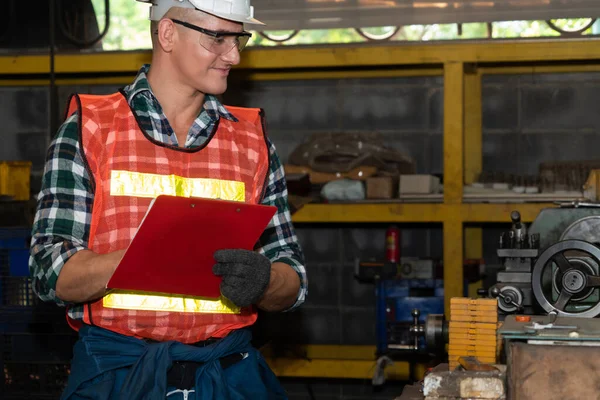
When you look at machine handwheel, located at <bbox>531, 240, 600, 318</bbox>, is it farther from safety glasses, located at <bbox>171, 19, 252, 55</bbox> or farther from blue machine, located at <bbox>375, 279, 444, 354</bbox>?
blue machine, located at <bbox>375, 279, 444, 354</bbox>

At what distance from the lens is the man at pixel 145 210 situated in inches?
64.6

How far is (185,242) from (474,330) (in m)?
0.79

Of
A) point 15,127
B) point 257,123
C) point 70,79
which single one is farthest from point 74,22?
point 257,123

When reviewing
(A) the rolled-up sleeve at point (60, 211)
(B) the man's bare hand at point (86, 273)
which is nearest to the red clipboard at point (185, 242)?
(B) the man's bare hand at point (86, 273)

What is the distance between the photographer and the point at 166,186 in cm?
174

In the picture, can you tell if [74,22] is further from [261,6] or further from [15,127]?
[261,6]

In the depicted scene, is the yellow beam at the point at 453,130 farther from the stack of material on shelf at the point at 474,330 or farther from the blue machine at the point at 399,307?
the stack of material on shelf at the point at 474,330

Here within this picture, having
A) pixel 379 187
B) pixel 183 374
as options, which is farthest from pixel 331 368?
pixel 183 374

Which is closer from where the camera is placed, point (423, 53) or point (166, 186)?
point (166, 186)

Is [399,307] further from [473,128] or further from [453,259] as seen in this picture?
[473,128]

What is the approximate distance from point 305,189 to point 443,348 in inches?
62.5

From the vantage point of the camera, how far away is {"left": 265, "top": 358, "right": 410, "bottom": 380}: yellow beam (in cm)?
386

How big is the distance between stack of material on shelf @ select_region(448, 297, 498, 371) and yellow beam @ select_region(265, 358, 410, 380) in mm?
1789

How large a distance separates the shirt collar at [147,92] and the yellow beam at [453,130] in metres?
1.93
